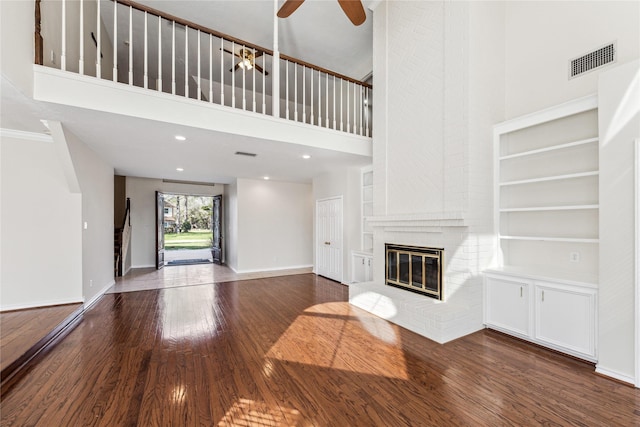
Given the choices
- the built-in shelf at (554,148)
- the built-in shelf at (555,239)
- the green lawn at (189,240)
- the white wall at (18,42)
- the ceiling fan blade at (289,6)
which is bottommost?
the green lawn at (189,240)

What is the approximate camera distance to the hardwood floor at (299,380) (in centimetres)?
189

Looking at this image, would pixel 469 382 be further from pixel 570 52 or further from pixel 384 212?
pixel 570 52

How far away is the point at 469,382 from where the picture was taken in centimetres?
228

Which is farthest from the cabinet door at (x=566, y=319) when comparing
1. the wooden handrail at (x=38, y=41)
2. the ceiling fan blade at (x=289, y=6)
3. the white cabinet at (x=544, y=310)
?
the wooden handrail at (x=38, y=41)

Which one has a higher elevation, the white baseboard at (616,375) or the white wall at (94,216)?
the white wall at (94,216)

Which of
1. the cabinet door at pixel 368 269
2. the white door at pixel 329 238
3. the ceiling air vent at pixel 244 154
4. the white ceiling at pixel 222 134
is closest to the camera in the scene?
the white ceiling at pixel 222 134

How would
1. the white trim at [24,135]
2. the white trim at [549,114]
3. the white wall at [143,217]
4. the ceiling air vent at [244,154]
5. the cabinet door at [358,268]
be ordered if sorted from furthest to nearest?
the white wall at [143,217]
the cabinet door at [358,268]
the ceiling air vent at [244,154]
the white trim at [24,135]
the white trim at [549,114]

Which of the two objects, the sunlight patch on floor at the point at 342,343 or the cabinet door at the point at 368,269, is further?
the cabinet door at the point at 368,269

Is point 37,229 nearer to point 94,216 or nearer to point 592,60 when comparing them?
point 94,216

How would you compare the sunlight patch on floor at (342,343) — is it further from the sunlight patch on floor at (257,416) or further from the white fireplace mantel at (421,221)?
the white fireplace mantel at (421,221)

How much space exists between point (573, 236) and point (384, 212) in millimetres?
2266

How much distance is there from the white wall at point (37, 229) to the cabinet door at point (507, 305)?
5768 millimetres

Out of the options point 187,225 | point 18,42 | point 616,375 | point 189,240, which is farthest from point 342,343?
point 187,225

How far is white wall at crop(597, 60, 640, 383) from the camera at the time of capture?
2.24 meters
